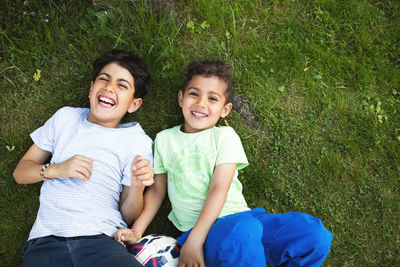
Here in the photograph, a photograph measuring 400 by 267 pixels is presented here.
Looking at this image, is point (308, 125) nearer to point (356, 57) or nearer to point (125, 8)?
point (356, 57)

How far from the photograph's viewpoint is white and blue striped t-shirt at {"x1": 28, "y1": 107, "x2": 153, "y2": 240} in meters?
2.65

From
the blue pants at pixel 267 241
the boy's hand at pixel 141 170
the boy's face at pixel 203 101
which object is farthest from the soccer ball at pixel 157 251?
the boy's face at pixel 203 101

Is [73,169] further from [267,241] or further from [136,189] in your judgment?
[267,241]

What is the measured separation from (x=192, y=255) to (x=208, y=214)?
364mm

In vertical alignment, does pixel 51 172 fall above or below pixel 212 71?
below

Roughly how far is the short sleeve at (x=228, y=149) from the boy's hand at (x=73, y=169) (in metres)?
1.20

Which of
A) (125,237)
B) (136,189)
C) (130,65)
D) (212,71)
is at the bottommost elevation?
(125,237)

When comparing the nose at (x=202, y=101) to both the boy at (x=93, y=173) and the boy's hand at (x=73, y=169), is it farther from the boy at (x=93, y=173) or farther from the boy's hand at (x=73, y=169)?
the boy's hand at (x=73, y=169)

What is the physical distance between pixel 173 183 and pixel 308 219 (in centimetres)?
127

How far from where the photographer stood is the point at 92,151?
290cm

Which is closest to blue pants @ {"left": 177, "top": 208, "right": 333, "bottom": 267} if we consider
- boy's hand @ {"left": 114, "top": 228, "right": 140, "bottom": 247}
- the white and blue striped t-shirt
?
boy's hand @ {"left": 114, "top": 228, "right": 140, "bottom": 247}

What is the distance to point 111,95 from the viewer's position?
2912 millimetres

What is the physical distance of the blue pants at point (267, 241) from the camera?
2338 mm

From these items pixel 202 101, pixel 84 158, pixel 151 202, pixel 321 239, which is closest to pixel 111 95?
pixel 84 158
